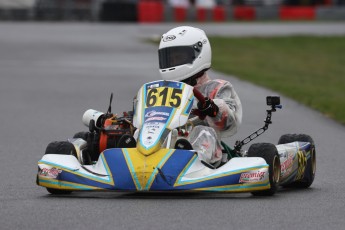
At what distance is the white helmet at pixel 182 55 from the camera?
8555 millimetres

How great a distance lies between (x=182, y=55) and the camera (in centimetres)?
862

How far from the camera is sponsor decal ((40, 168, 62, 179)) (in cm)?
773

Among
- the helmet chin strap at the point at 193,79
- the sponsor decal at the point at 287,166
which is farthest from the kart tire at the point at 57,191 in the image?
the sponsor decal at the point at 287,166

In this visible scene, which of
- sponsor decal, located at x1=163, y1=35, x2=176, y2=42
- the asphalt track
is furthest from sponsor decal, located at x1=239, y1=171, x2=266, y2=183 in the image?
sponsor decal, located at x1=163, y1=35, x2=176, y2=42

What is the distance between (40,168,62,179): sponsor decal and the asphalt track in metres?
0.16

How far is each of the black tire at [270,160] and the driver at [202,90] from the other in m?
0.32

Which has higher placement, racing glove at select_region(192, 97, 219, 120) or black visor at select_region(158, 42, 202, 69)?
black visor at select_region(158, 42, 202, 69)

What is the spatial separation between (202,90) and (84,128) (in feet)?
17.7

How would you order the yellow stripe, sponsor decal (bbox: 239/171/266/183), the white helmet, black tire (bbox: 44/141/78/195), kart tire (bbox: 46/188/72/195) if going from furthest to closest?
the white helmet → black tire (bbox: 44/141/78/195) → kart tire (bbox: 46/188/72/195) → sponsor decal (bbox: 239/171/266/183) → the yellow stripe

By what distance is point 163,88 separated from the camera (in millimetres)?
8039

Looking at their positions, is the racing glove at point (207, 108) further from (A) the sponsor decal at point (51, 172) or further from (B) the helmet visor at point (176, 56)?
(A) the sponsor decal at point (51, 172)

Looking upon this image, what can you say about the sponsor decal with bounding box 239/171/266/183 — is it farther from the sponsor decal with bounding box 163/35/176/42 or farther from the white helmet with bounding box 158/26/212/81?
the sponsor decal with bounding box 163/35/176/42

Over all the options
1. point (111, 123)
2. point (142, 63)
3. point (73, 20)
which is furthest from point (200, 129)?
point (73, 20)

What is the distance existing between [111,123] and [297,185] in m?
1.50
